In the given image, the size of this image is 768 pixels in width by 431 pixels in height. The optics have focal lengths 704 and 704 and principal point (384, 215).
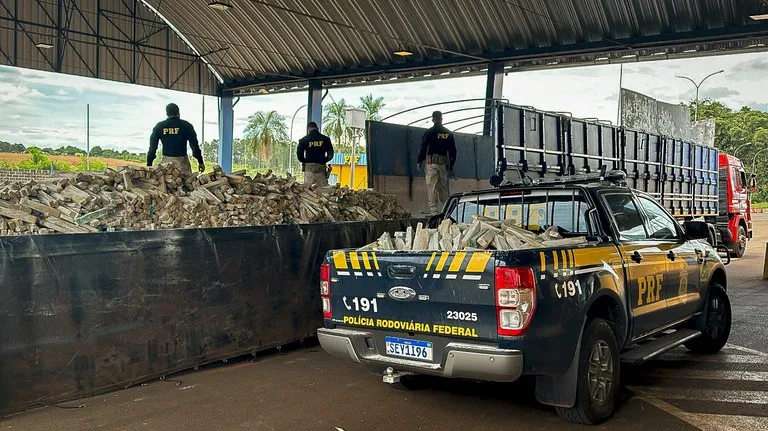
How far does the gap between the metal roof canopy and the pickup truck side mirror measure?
1219cm

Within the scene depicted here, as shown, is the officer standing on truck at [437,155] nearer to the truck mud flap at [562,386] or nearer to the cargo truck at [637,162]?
the cargo truck at [637,162]

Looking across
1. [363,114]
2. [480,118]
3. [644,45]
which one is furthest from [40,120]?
[644,45]

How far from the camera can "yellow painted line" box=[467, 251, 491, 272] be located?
491 cm

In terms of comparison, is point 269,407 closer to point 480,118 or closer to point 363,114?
point 480,118

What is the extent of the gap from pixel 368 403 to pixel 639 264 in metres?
2.69

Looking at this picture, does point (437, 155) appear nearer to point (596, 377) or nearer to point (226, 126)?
point (596, 377)

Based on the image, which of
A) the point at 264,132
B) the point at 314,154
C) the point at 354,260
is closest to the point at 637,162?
the point at 314,154

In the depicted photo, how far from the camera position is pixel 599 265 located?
5.62 metres

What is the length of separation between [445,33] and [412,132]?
7.94 metres

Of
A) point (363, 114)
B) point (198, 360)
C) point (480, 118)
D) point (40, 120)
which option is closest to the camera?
point (198, 360)

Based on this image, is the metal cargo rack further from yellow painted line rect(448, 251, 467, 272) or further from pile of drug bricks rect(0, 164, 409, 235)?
yellow painted line rect(448, 251, 467, 272)

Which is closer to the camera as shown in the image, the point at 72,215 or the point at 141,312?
the point at 141,312

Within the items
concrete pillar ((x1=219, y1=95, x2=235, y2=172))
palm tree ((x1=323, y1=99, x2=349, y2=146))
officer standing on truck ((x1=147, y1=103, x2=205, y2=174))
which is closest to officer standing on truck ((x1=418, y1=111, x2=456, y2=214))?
officer standing on truck ((x1=147, y1=103, x2=205, y2=174))

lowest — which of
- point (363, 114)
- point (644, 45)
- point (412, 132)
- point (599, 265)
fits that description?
point (599, 265)
